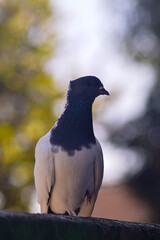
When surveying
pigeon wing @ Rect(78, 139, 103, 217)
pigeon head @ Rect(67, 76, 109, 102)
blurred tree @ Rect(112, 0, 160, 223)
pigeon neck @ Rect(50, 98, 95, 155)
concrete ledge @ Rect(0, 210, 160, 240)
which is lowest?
concrete ledge @ Rect(0, 210, 160, 240)

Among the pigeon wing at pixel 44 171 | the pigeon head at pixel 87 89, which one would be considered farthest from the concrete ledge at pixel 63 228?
the pigeon head at pixel 87 89

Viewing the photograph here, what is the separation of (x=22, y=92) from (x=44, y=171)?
10.5 meters

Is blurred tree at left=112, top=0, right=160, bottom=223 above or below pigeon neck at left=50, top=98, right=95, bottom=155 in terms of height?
above

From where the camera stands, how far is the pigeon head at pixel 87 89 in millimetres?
3740

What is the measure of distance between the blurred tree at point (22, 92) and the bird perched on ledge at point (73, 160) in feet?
29.9

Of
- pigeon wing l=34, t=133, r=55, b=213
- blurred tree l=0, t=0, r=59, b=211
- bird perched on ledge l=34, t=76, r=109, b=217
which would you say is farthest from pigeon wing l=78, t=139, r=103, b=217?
blurred tree l=0, t=0, r=59, b=211

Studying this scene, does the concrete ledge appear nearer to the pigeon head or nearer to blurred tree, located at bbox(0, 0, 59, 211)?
the pigeon head

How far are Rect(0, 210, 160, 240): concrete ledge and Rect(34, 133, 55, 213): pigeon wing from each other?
1.04 metres

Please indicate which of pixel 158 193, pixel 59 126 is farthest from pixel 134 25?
pixel 59 126

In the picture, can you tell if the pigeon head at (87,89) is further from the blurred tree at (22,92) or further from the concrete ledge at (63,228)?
the blurred tree at (22,92)

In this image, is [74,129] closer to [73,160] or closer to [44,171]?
[73,160]

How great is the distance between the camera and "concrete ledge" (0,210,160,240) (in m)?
1.85

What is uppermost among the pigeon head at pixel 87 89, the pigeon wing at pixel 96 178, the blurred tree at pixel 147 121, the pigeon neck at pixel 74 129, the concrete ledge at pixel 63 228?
the blurred tree at pixel 147 121

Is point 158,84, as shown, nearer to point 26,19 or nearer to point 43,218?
point 26,19
